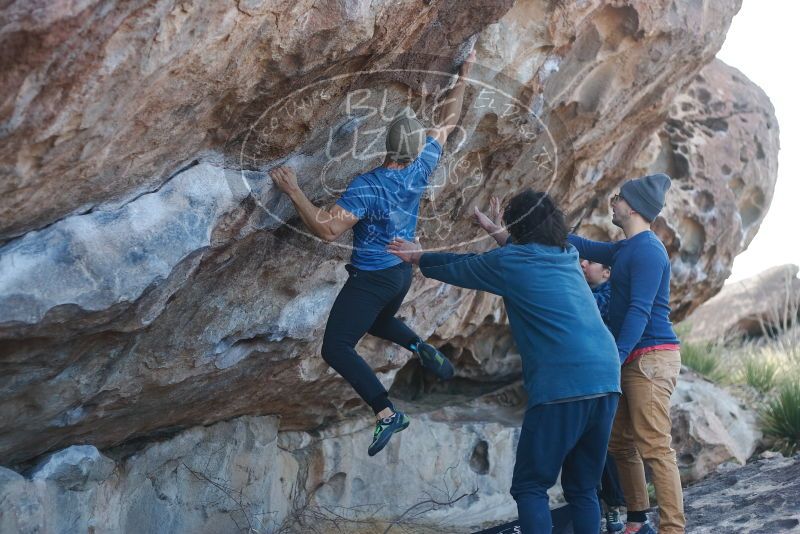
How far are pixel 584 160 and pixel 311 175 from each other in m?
2.76

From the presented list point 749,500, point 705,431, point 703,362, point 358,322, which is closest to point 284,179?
point 358,322

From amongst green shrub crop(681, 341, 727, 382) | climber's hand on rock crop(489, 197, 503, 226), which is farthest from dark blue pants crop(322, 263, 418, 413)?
green shrub crop(681, 341, 727, 382)

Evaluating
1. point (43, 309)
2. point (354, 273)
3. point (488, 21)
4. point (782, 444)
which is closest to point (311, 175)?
point (354, 273)

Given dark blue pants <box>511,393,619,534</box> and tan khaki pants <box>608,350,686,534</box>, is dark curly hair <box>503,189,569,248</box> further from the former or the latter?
tan khaki pants <box>608,350,686,534</box>

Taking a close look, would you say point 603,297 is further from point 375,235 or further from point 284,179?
point 284,179

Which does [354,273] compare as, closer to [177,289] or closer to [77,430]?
[177,289]

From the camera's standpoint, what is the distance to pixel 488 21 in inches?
204

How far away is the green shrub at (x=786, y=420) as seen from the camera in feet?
28.9

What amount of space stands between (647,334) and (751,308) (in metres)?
11.1

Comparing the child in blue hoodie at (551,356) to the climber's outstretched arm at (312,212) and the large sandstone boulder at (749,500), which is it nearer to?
the climber's outstretched arm at (312,212)

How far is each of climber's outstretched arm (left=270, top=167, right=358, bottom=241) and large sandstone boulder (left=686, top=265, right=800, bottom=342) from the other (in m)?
10.9

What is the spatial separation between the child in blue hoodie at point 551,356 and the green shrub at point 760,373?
629cm

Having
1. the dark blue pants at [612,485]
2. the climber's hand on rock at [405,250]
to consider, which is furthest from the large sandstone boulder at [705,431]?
the climber's hand on rock at [405,250]

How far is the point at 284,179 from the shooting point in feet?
16.0
